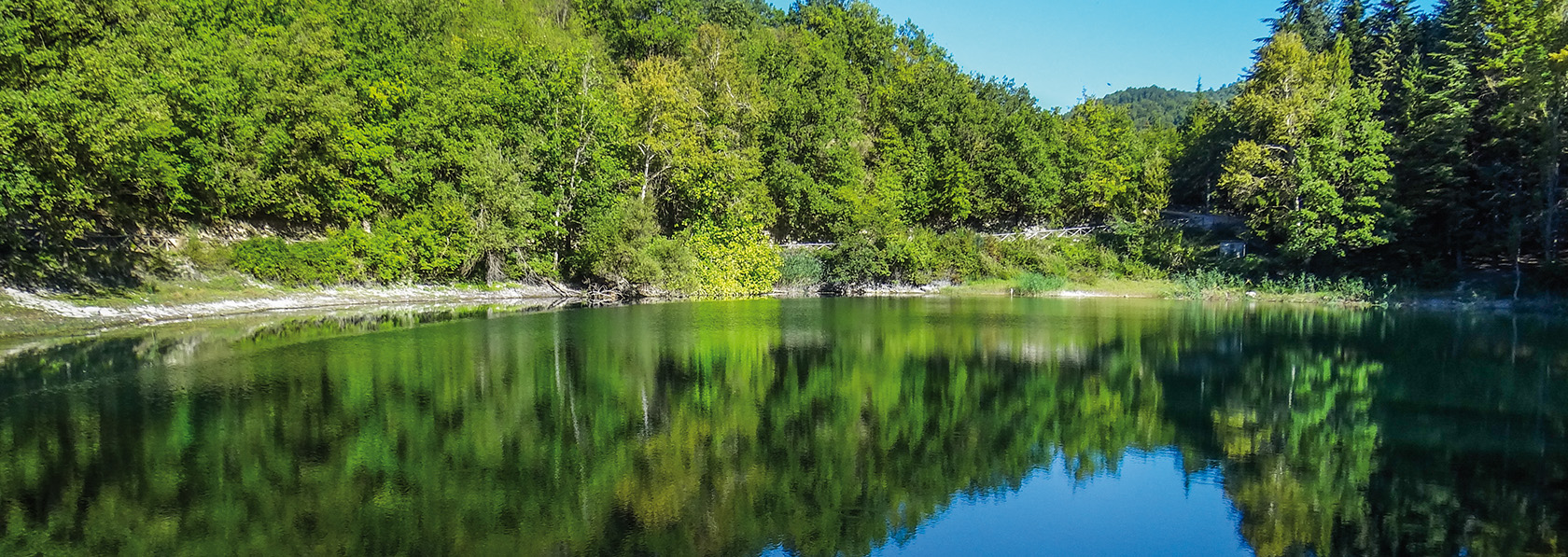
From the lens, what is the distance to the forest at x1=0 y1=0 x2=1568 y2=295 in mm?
27500

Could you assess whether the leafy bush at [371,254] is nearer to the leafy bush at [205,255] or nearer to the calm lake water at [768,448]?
the leafy bush at [205,255]

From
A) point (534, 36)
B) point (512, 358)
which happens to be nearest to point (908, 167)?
point (534, 36)

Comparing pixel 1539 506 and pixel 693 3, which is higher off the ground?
pixel 693 3

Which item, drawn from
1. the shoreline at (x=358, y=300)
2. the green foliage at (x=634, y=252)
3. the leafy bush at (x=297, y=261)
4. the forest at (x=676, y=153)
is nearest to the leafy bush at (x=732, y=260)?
the forest at (x=676, y=153)

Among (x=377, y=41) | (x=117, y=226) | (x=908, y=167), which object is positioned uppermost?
(x=377, y=41)

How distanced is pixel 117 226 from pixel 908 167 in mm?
39145

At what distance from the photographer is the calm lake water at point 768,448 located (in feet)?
32.8

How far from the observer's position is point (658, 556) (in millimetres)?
9141

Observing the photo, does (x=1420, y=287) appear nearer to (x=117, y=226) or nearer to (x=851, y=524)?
(x=851, y=524)

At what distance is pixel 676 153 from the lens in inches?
1710

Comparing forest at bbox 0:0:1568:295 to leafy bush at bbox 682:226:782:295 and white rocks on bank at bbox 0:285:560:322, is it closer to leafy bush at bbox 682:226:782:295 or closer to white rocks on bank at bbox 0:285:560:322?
leafy bush at bbox 682:226:782:295

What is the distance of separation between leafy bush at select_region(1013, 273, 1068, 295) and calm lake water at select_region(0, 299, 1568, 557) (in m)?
22.3

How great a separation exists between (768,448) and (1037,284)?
36.0 meters

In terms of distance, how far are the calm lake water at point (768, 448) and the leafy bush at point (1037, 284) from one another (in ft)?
73.1
